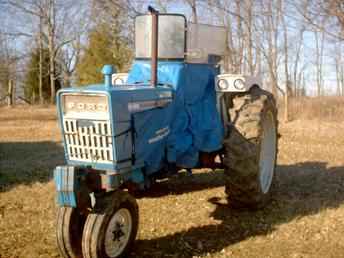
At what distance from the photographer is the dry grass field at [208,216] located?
14.8 feet

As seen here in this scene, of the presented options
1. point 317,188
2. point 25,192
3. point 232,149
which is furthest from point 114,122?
point 317,188

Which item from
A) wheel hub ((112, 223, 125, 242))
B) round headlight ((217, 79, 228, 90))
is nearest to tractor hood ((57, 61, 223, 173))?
round headlight ((217, 79, 228, 90))

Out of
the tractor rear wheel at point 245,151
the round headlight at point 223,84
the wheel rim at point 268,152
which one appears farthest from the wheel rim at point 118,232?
the wheel rim at point 268,152

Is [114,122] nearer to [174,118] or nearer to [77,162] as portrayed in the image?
[77,162]

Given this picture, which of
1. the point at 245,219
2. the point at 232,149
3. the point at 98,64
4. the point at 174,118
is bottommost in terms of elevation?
the point at 245,219

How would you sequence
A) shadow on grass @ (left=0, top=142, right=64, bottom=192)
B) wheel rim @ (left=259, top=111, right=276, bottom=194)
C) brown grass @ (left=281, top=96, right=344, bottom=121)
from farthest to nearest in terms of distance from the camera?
1. brown grass @ (left=281, top=96, right=344, bottom=121)
2. shadow on grass @ (left=0, top=142, right=64, bottom=192)
3. wheel rim @ (left=259, top=111, right=276, bottom=194)

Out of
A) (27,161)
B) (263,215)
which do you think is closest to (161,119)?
(263,215)

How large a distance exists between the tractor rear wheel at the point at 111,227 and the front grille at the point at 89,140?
1.18 ft

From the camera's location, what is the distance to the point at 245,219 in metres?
5.37

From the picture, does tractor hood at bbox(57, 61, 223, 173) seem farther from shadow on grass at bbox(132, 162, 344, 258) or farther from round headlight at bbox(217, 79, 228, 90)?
shadow on grass at bbox(132, 162, 344, 258)

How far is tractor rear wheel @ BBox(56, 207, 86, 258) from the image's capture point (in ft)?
12.8

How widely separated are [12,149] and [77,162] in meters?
7.11

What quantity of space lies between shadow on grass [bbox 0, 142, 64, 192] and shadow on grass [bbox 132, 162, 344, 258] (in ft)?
10.2

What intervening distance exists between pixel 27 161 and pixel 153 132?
518 cm
